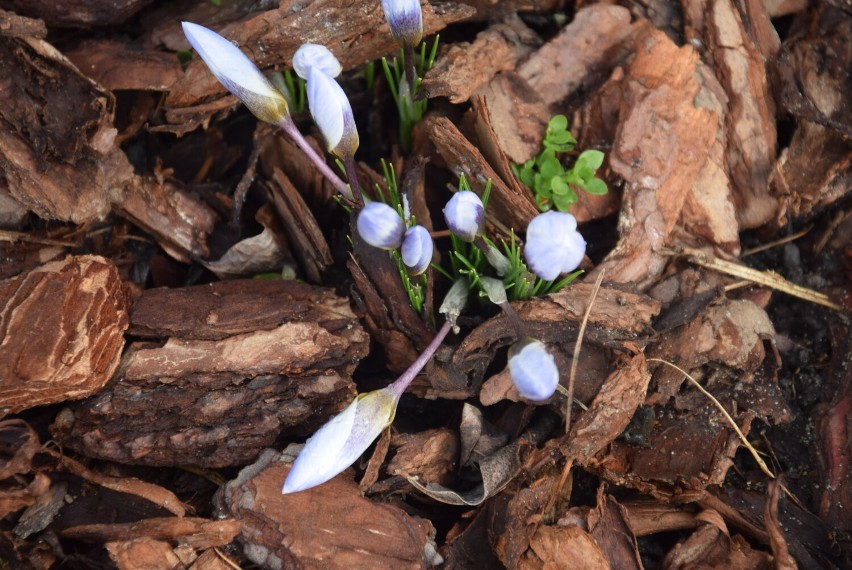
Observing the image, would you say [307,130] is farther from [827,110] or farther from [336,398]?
[827,110]

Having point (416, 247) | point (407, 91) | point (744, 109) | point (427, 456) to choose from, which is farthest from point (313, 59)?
point (744, 109)

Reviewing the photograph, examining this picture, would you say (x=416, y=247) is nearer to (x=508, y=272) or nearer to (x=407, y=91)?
(x=508, y=272)

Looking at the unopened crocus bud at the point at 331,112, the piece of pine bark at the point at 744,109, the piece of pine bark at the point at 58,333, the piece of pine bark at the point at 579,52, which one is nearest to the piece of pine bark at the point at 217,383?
the piece of pine bark at the point at 58,333

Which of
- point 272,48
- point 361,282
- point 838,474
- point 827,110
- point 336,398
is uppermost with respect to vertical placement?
point 272,48

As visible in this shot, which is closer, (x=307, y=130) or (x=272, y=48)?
(x=272, y=48)

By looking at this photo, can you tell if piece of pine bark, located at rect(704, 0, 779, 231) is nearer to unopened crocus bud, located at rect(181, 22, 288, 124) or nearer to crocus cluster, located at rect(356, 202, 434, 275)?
crocus cluster, located at rect(356, 202, 434, 275)

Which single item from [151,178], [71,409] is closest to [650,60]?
[151,178]
